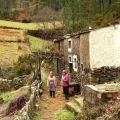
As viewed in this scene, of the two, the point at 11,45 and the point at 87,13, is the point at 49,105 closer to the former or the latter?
the point at 11,45

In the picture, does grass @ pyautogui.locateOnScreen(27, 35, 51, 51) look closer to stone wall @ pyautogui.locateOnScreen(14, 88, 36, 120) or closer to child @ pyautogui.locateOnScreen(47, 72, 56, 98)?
child @ pyautogui.locateOnScreen(47, 72, 56, 98)

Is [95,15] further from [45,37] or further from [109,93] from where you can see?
[109,93]

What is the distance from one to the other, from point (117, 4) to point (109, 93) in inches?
1723

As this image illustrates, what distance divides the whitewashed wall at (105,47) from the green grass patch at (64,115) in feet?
23.1

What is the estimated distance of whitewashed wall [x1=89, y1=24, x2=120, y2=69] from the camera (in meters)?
25.6

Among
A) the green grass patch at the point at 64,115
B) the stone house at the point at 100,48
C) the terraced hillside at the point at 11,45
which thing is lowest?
the green grass patch at the point at 64,115

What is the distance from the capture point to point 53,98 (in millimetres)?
23766

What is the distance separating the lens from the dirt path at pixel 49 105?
18812 mm

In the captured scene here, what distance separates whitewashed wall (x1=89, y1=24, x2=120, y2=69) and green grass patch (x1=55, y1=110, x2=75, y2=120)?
7039 millimetres

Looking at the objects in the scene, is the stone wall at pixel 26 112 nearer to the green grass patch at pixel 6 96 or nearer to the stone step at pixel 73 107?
the stone step at pixel 73 107

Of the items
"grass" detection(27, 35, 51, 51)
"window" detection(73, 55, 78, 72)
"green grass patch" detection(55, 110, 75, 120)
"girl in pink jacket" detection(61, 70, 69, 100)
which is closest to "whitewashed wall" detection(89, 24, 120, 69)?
"girl in pink jacket" detection(61, 70, 69, 100)

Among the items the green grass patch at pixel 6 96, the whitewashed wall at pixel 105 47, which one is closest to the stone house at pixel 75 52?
the whitewashed wall at pixel 105 47

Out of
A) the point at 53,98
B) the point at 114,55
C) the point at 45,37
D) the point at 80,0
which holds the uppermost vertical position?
the point at 80,0

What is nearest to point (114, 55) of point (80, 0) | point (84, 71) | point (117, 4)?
point (84, 71)
